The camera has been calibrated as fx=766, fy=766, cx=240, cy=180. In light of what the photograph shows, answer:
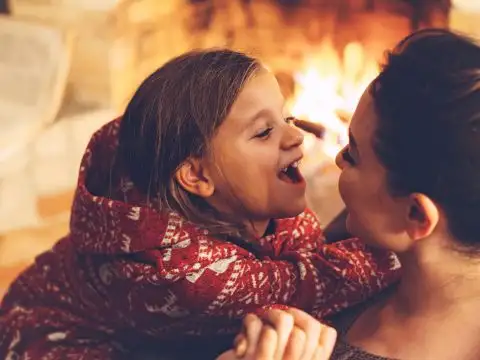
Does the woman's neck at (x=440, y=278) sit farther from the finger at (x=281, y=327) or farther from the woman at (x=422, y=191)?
the finger at (x=281, y=327)

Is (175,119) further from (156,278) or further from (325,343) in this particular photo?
(325,343)

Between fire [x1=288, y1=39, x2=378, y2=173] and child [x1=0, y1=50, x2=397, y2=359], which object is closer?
child [x1=0, y1=50, x2=397, y2=359]

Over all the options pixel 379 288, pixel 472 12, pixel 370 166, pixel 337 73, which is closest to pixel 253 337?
pixel 370 166

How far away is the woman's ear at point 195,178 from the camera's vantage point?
3.35ft

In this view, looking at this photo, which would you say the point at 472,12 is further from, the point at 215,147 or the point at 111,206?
the point at 111,206

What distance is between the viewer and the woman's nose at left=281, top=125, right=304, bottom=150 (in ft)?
3.41

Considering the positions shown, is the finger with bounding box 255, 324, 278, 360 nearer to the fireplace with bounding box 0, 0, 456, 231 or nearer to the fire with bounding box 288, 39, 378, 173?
the fireplace with bounding box 0, 0, 456, 231

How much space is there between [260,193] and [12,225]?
1.01 m

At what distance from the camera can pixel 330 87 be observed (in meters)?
2.08

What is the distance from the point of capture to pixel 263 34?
2.12 m

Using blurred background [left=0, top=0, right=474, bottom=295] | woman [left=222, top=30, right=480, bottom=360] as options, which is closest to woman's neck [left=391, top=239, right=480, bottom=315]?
woman [left=222, top=30, right=480, bottom=360]

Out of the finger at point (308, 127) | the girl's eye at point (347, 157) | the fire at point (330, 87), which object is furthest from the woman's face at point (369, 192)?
the fire at point (330, 87)

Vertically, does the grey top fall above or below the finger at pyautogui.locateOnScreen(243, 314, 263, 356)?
below

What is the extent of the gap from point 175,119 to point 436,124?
40cm
